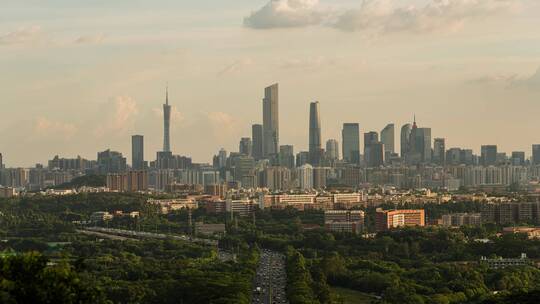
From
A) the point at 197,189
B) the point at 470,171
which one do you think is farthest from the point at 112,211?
the point at 470,171

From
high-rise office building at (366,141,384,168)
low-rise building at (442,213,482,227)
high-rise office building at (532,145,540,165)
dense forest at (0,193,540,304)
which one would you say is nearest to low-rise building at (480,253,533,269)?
dense forest at (0,193,540,304)

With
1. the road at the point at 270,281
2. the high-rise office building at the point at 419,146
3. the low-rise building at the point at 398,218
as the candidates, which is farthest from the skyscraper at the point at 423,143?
the road at the point at 270,281

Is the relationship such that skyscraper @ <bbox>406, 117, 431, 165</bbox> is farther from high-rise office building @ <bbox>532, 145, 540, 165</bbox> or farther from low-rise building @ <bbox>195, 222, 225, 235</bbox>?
low-rise building @ <bbox>195, 222, 225, 235</bbox>

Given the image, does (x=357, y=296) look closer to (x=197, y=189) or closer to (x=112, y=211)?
(x=112, y=211)

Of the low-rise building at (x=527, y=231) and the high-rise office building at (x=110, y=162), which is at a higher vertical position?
the high-rise office building at (x=110, y=162)

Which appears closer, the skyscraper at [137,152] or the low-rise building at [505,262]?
the low-rise building at [505,262]

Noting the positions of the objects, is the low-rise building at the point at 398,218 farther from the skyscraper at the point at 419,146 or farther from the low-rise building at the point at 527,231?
the skyscraper at the point at 419,146
